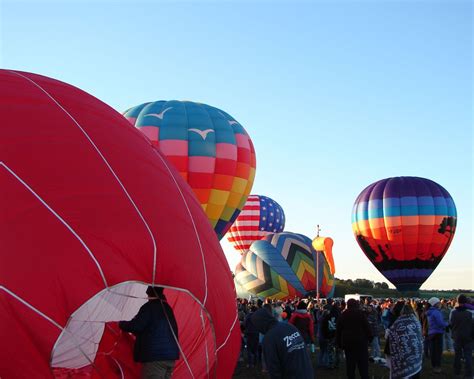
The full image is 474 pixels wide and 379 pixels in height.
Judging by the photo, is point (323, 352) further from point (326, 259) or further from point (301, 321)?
point (326, 259)

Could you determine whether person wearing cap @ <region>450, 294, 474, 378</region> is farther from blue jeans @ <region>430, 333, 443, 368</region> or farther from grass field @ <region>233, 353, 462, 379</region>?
blue jeans @ <region>430, 333, 443, 368</region>

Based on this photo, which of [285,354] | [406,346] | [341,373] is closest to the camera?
[285,354]

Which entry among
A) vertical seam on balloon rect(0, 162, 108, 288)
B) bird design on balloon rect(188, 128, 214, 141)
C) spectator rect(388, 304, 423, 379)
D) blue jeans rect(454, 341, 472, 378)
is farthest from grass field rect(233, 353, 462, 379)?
bird design on balloon rect(188, 128, 214, 141)

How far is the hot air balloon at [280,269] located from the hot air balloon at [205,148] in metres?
6.93

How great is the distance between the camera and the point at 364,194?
85.5 ft

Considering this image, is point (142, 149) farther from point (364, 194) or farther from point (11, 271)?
point (364, 194)

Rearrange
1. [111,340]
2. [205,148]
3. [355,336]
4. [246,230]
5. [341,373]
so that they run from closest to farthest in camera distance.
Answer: [111,340]
[355,336]
[341,373]
[205,148]
[246,230]

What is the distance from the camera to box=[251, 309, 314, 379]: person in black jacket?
4.23 m

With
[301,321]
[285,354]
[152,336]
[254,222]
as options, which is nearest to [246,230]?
[254,222]

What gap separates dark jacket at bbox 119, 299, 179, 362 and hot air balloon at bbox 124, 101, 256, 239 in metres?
13.6

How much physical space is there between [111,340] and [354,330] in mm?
3038

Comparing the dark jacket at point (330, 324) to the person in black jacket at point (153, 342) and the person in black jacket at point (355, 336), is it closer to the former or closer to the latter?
the person in black jacket at point (355, 336)

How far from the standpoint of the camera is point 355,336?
7.27 m

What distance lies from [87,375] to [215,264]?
141 cm
